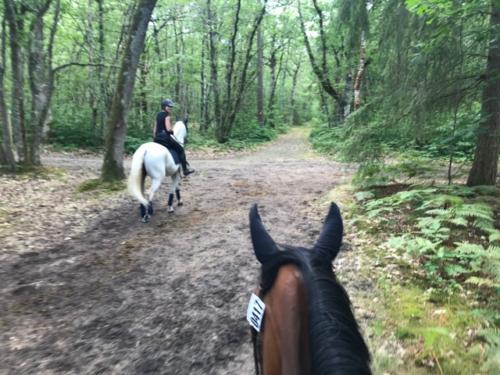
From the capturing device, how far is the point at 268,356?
156 cm

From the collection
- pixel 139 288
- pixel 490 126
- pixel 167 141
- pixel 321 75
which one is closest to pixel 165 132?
pixel 167 141

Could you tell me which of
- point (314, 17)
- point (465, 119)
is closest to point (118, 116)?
point (465, 119)

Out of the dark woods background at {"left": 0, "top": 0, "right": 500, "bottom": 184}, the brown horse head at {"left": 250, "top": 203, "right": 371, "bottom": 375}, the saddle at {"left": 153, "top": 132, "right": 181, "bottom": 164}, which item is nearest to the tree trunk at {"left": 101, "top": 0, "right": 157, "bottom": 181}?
the dark woods background at {"left": 0, "top": 0, "right": 500, "bottom": 184}

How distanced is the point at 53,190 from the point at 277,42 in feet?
85.9

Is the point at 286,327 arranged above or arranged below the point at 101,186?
above

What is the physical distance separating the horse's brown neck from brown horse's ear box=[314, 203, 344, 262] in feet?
0.71

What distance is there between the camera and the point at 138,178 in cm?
711

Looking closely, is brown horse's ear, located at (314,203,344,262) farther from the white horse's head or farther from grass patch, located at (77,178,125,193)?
grass patch, located at (77,178,125,193)

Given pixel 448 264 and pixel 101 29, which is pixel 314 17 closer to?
pixel 101 29

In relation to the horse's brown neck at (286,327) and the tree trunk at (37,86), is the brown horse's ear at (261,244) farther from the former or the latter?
the tree trunk at (37,86)

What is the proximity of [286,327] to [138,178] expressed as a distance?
6.09 meters

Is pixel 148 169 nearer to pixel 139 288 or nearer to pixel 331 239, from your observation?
pixel 139 288

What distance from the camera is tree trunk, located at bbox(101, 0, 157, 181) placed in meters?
9.19

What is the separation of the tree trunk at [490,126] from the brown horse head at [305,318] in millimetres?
5361
